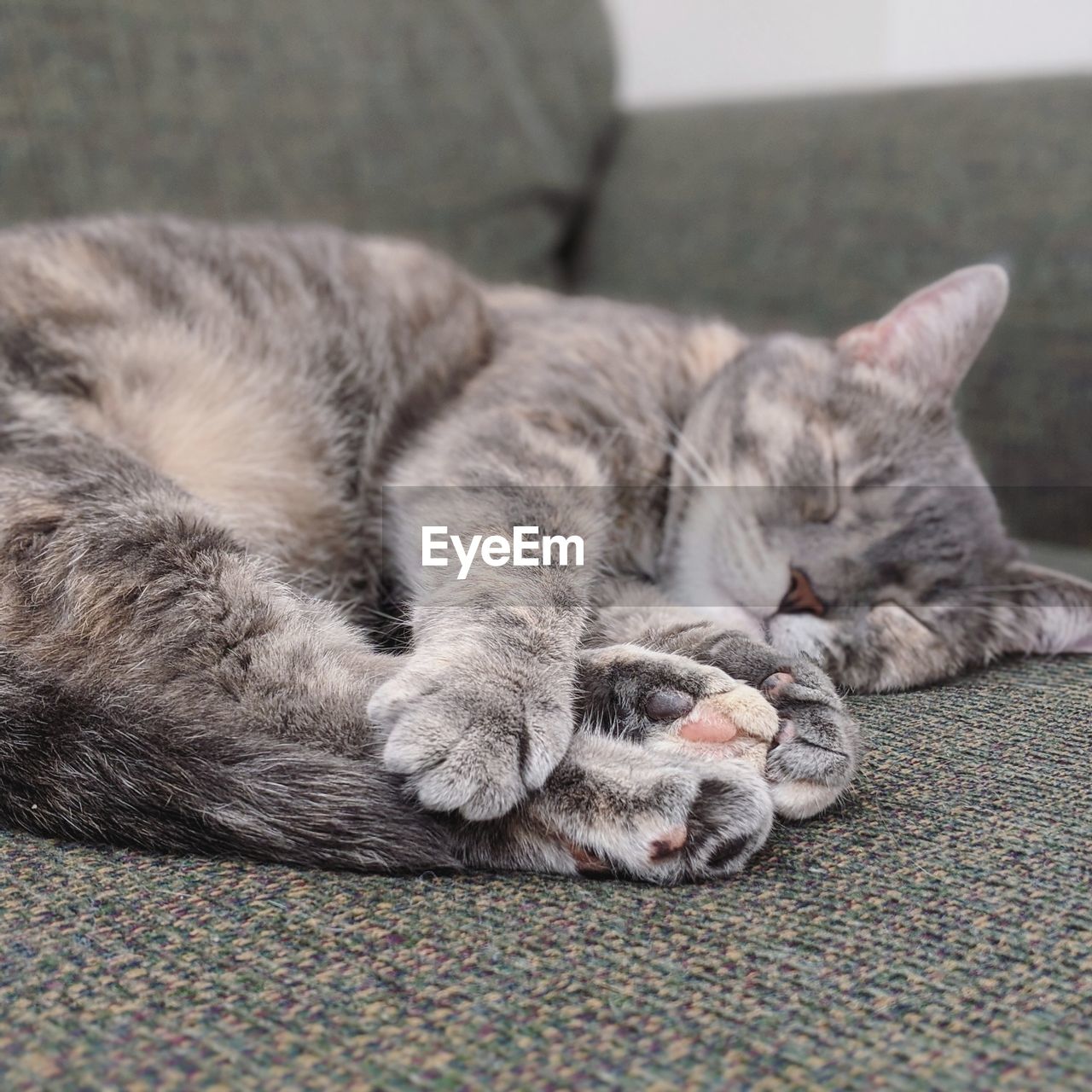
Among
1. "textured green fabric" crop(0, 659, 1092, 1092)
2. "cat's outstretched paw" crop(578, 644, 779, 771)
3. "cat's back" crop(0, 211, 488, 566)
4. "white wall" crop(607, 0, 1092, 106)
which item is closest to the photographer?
"textured green fabric" crop(0, 659, 1092, 1092)

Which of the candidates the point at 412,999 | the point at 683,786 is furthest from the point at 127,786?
the point at 683,786

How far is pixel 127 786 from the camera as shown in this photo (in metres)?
0.68

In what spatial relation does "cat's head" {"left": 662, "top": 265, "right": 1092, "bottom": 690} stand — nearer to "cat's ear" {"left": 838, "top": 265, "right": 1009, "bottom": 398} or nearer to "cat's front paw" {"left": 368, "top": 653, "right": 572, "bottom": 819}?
"cat's ear" {"left": 838, "top": 265, "right": 1009, "bottom": 398}

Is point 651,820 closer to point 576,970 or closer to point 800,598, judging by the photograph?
point 576,970

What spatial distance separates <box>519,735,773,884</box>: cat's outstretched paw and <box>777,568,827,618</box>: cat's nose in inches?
15.5

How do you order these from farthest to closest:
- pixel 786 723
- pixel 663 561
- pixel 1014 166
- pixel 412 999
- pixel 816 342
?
1. pixel 1014 166
2. pixel 816 342
3. pixel 663 561
4. pixel 786 723
5. pixel 412 999

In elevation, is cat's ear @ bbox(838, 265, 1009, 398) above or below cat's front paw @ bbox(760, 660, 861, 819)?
above

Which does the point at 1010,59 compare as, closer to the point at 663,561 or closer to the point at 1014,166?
the point at 1014,166

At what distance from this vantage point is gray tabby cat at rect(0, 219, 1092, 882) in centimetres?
69

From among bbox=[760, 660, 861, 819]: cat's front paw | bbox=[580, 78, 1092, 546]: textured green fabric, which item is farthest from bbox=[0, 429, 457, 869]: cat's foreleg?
bbox=[580, 78, 1092, 546]: textured green fabric

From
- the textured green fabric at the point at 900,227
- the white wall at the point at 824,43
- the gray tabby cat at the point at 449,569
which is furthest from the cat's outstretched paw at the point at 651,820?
the white wall at the point at 824,43

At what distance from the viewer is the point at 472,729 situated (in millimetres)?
699

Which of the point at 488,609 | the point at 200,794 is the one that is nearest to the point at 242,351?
the point at 488,609

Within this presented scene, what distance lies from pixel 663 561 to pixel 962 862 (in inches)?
22.4
